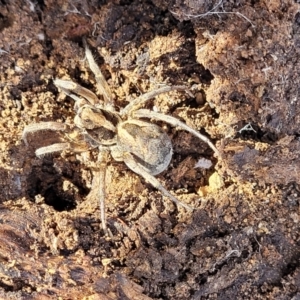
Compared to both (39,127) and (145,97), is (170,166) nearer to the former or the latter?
(145,97)

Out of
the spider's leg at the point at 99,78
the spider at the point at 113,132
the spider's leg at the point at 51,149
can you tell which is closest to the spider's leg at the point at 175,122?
the spider at the point at 113,132

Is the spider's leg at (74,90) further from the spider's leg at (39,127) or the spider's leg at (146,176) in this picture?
the spider's leg at (146,176)

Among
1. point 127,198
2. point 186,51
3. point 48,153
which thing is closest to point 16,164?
point 48,153

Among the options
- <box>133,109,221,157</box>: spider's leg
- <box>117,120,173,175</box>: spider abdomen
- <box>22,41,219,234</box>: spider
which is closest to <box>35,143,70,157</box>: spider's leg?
<box>22,41,219,234</box>: spider

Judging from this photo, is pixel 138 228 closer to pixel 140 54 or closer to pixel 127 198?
pixel 127 198

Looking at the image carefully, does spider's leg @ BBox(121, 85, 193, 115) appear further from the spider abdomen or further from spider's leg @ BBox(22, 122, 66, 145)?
spider's leg @ BBox(22, 122, 66, 145)

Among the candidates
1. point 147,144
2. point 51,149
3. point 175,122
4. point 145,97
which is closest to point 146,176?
point 147,144
